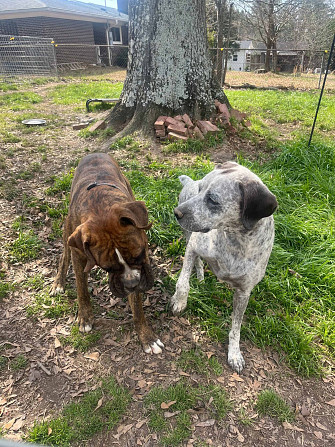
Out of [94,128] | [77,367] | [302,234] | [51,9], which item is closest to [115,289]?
[77,367]

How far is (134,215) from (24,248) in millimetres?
2211

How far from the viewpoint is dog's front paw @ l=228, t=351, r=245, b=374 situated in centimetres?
276

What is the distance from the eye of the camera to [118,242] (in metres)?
2.28

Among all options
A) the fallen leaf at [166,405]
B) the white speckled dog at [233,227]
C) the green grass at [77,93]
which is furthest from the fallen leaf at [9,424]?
the green grass at [77,93]

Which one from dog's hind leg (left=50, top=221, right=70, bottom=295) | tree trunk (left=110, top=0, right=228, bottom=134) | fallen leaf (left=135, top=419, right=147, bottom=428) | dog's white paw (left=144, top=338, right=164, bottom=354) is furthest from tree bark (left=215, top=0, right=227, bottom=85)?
fallen leaf (left=135, top=419, right=147, bottom=428)

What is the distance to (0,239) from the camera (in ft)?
13.1

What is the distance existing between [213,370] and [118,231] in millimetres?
1505

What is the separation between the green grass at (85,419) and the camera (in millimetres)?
2252

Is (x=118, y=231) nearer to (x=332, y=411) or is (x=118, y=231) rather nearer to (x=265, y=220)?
(x=265, y=220)

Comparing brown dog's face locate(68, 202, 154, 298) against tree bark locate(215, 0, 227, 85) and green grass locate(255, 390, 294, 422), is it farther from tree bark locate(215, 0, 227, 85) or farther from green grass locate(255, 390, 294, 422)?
tree bark locate(215, 0, 227, 85)

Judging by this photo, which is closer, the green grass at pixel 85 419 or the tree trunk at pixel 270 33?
the green grass at pixel 85 419

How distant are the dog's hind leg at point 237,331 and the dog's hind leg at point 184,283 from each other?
447 mm

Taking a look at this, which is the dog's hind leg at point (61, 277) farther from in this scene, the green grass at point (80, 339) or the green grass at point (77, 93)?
the green grass at point (77, 93)

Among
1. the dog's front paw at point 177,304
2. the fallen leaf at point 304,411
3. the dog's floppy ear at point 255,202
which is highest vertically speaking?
the dog's floppy ear at point 255,202
